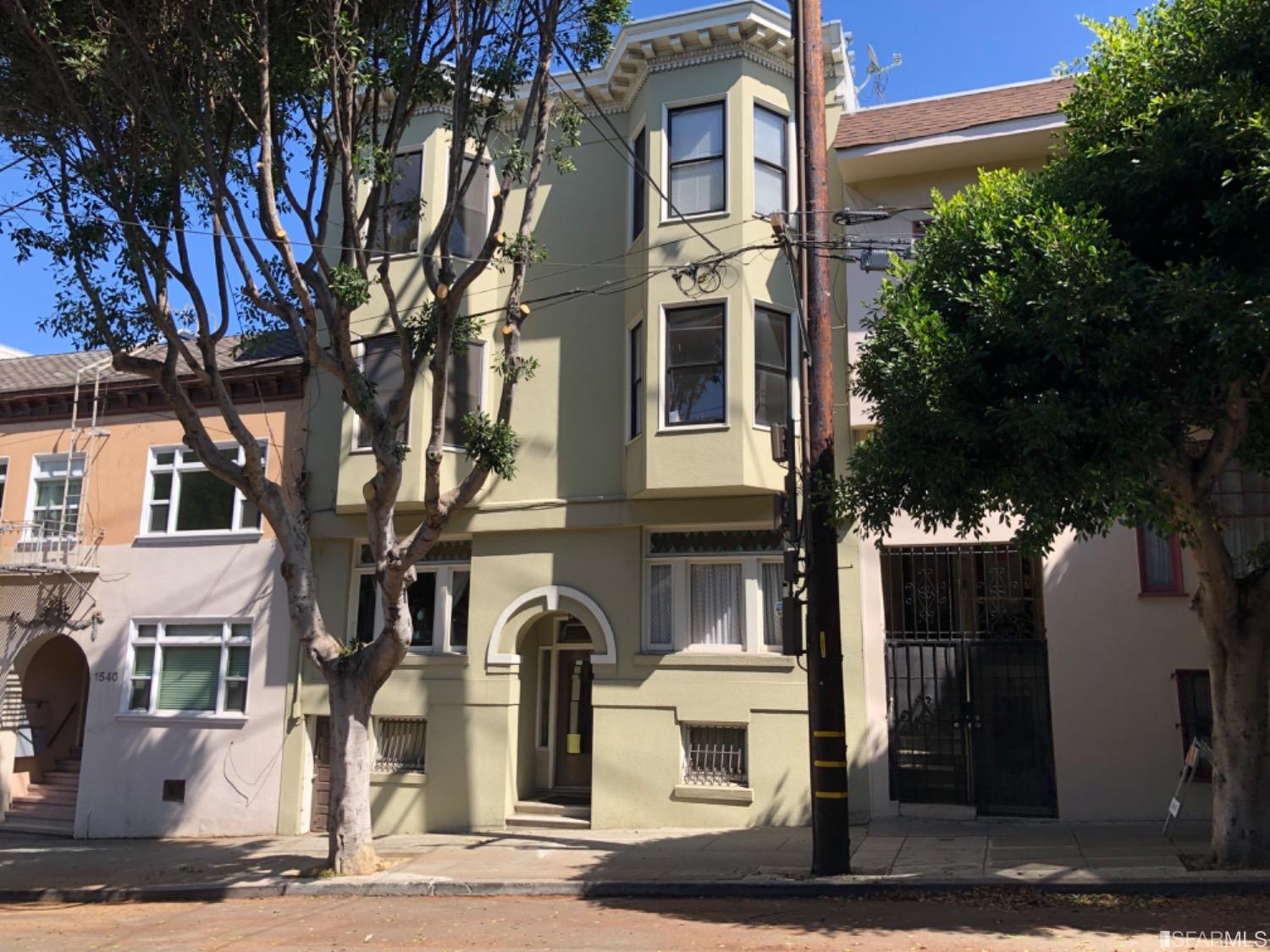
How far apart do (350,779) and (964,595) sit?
8268mm

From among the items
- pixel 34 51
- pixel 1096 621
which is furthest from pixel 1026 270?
pixel 34 51

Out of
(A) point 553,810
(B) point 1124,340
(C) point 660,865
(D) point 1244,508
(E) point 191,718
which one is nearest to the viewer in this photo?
(B) point 1124,340

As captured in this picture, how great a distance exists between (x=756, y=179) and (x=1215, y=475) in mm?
8131

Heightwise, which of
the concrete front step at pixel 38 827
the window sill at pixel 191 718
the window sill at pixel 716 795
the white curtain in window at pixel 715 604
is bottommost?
the concrete front step at pixel 38 827

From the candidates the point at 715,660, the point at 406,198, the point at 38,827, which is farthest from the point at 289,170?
the point at 38,827

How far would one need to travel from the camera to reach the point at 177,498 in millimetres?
18062

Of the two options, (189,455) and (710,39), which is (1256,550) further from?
(189,455)

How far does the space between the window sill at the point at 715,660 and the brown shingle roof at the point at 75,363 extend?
7843mm

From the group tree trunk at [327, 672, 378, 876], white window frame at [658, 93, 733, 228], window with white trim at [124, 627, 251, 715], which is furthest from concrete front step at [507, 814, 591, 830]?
white window frame at [658, 93, 733, 228]

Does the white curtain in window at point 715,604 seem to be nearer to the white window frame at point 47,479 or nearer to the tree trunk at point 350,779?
the tree trunk at point 350,779

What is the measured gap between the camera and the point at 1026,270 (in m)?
8.66

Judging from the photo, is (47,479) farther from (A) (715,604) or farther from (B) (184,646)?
(A) (715,604)

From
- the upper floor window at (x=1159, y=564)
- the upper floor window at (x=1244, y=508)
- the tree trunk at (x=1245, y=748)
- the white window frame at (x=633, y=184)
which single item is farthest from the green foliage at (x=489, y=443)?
the upper floor window at (x=1244, y=508)

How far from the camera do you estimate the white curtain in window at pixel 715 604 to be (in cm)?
1484
